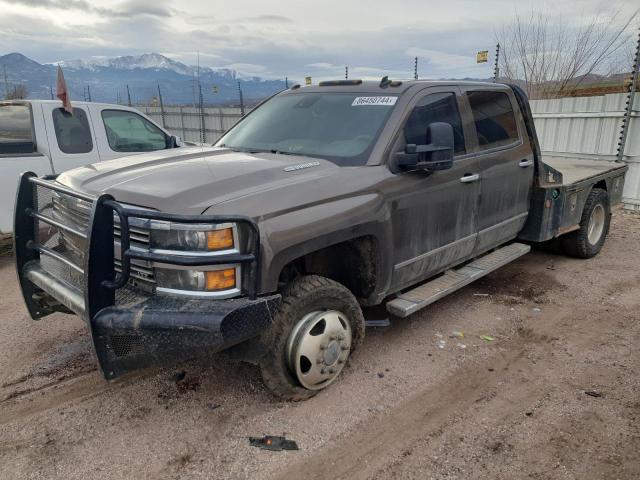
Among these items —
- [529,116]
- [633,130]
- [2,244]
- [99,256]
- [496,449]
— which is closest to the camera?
[99,256]

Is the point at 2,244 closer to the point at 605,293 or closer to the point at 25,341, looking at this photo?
the point at 25,341

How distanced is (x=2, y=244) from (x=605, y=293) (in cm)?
759

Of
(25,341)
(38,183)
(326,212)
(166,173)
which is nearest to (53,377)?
(25,341)

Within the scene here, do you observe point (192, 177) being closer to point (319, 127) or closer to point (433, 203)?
point (319, 127)

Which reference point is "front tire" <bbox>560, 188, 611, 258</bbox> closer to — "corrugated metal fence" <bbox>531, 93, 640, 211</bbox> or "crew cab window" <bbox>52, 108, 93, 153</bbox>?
"corrugated metal fence" <bbox>531, 93, 640, 211</bbox>

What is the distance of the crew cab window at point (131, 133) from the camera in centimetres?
698

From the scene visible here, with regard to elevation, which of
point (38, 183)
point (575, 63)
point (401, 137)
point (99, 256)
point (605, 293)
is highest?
point (575, 63)

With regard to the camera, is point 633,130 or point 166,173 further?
point 633,130

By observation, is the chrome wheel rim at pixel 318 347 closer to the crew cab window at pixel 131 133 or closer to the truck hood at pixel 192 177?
the truck hood at pixel 192 177

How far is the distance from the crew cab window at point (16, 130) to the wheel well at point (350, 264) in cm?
467

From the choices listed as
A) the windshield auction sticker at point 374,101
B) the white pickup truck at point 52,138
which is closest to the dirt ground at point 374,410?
the windshield auction sticker at point 374,101

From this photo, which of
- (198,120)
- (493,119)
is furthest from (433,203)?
(198,120)

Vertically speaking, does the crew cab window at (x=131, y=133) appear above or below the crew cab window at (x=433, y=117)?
below

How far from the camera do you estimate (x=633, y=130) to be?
8.81 meters
